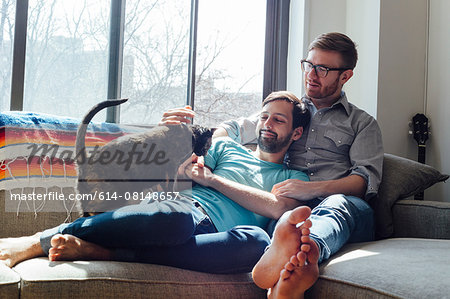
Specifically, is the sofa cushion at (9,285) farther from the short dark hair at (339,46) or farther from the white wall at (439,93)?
the white wall at (439,93)

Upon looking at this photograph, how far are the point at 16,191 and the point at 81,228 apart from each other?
58 centimetres

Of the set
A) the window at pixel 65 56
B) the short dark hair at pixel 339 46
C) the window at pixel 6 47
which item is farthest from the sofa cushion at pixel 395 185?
the window at pixel 6 47

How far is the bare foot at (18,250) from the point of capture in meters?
1.45

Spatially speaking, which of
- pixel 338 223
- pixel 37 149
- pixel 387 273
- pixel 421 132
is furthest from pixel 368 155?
pixel 37 149

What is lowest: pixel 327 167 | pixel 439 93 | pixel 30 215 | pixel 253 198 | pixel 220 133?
pixel 30 215

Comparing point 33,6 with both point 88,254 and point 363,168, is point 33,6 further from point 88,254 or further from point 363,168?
point 363,168

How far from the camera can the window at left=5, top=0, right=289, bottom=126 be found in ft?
8.34

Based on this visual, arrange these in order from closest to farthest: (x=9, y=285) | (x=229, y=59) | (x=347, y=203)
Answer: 1. (x=9, y=285)
2. (x=347, y=203)
3. (x=229, y=59)

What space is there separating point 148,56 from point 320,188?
1.49 m

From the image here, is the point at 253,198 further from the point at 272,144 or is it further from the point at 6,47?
the point at 6,47

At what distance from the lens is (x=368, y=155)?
2008 millimetres

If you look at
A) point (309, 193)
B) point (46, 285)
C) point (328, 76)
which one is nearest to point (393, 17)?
point (328, 76)

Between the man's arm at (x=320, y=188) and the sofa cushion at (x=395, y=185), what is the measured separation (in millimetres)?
110

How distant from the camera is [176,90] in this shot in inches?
115
